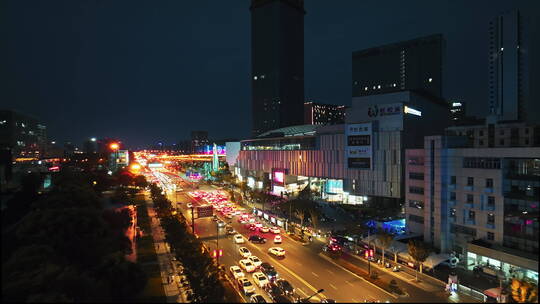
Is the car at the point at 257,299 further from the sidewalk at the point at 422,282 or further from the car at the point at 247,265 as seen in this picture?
the sidewalk at the point at 422,282

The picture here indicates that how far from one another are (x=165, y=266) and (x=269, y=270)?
A: 12.4 meters

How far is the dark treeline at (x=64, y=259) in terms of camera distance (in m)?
16.9

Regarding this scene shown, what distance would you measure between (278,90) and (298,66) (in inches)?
1006

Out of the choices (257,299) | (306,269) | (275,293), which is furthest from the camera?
(306,269)

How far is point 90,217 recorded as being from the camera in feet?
91.6

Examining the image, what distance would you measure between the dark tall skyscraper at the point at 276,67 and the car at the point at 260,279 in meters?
155

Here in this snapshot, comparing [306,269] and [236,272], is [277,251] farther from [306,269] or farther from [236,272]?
[236,272]

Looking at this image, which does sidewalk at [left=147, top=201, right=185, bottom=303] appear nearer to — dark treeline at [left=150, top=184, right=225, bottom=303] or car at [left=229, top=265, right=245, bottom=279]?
dark treeline at [left=150, top=184, right=225, bottom=303]

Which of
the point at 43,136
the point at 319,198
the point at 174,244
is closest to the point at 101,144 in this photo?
the point at 43,136

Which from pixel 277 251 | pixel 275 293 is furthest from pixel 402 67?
pixel 275 293

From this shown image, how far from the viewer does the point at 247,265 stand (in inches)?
1307

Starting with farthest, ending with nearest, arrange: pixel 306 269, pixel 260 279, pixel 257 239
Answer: pixel 257 239 < pixel 306 269 < pixel 260 279

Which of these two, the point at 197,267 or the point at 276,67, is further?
the point at 276,67

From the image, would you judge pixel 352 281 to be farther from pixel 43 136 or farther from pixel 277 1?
pixel 277 1
